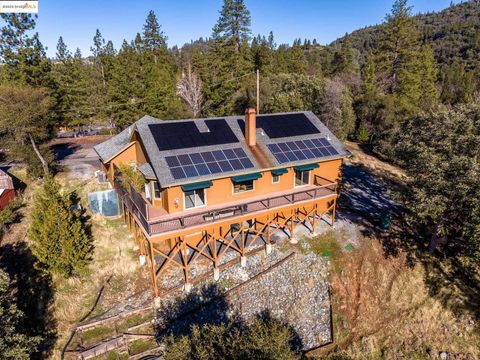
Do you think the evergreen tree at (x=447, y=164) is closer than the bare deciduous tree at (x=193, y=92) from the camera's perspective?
Yes

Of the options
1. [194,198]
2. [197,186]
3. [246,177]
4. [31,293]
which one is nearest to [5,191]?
[31,293]

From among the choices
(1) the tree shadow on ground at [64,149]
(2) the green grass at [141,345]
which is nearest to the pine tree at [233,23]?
(1) the tree shadow on ground at [64,149]

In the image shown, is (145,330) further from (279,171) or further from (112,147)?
(112,147)

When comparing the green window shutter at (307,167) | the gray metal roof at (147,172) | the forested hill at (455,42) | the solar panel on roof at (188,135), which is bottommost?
the green window shutter at (307,167)

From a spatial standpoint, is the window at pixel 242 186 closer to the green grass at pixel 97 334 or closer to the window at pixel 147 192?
the window at pixel 147 192

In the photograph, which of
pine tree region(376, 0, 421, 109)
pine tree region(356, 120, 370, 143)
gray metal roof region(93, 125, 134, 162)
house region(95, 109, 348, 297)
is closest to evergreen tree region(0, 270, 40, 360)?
house region(95, 109, 348, 297)

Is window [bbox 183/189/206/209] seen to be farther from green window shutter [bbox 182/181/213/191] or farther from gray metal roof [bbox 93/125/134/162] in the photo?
gray metal roof [bbox 93/125/134/162]

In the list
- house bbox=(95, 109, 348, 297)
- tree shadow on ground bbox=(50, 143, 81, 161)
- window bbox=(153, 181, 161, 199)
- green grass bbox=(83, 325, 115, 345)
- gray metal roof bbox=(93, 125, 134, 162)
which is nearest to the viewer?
green grass bbox=(83, 325, 115, 345)
